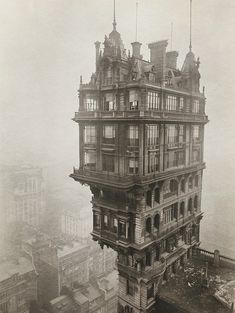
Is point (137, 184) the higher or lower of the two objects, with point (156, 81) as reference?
lower

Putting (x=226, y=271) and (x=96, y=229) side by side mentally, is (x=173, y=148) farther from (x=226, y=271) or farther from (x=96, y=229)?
(x=226, y=271)

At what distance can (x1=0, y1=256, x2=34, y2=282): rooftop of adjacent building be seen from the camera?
6350 cm

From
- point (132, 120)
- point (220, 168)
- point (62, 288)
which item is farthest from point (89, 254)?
point (132, 120)

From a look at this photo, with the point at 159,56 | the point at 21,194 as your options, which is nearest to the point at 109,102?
the point at 159,56

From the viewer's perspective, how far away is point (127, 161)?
3484 cm

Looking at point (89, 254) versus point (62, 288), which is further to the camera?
point (89, 254)

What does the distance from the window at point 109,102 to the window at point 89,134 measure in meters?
3.16

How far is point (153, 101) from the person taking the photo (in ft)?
117

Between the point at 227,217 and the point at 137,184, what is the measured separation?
239 ft

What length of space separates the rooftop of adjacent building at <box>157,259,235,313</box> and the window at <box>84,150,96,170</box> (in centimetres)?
1895

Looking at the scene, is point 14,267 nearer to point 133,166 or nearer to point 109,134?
point 109,134

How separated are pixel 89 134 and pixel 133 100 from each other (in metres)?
8.10

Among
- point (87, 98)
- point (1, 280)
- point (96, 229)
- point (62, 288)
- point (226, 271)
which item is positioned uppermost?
point (87, 98)

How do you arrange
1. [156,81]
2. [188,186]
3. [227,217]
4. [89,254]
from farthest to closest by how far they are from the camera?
[227,217]
[89,254]
[188,186]
[156,81]
